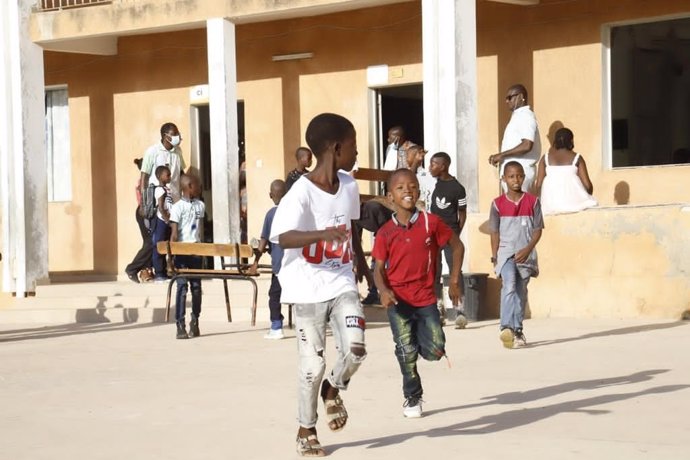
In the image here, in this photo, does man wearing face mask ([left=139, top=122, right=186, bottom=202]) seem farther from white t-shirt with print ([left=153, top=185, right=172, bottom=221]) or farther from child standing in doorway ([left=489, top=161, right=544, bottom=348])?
child standing in doorway ([left=489, top=161, right=544, bottom=348])

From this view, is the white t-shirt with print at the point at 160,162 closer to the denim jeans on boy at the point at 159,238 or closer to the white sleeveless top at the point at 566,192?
the denim jeans on boy at the point at 159,238

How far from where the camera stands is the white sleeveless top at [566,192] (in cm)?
1526

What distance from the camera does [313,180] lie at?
24.2 ft

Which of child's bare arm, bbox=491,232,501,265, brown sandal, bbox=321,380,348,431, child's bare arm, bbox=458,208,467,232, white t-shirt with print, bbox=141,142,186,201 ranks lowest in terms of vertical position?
brown sandal, bbox=321,380,348,431

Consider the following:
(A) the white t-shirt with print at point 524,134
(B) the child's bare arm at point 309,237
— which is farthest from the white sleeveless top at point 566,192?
(B) the child's bare arm at point 309,237

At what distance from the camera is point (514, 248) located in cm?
1204

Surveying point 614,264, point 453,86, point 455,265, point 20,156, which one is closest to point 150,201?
point 20,156

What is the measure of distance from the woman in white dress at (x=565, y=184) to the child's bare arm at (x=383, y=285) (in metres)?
7.10

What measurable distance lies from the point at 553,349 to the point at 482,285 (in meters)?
3.42

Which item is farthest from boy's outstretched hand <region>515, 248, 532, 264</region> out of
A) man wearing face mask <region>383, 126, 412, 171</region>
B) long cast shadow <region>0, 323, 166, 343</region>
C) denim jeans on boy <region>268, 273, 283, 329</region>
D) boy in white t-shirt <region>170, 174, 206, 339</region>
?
long cast shadow <region>0, 323, 166, 343</region>

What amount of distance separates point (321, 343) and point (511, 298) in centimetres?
486

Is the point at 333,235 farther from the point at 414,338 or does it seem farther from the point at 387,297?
the point at 414,338

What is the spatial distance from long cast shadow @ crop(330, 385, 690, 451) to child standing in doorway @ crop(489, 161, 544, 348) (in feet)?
9.68

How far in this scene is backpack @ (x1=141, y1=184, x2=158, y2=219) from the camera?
19.2 meters
